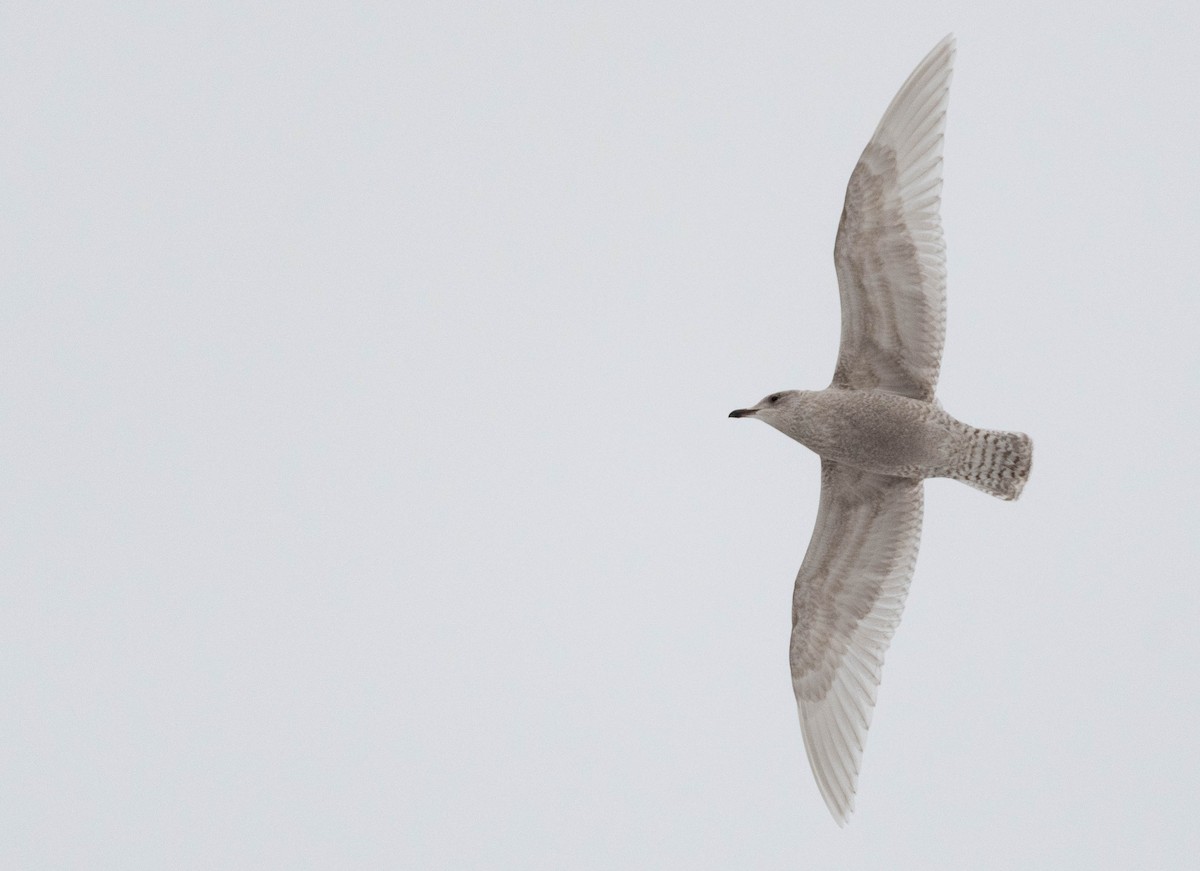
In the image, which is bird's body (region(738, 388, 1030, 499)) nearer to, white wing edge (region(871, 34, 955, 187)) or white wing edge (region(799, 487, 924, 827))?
white wing edge (region(799, 487, 924, 827))

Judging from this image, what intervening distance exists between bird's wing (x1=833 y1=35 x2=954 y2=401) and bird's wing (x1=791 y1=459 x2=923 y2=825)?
820mm

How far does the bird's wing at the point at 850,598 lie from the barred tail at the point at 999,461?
538 mm

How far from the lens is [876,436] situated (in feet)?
29.5

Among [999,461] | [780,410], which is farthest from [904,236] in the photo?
[999,461]

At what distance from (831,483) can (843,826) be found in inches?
90.5

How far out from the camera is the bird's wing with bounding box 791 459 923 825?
31.1ft

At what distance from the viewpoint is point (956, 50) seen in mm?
8742

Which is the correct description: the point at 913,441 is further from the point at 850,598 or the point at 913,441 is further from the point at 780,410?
the point at 850,598

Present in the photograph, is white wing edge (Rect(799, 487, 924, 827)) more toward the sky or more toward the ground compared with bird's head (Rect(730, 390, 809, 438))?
more toward the ground

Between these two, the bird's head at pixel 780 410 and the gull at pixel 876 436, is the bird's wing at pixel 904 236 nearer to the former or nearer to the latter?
the gull at pixel 876 436

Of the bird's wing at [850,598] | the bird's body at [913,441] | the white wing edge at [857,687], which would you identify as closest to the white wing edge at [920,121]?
the bird's body at [913,441]

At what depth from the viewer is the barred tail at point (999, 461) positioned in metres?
8.87

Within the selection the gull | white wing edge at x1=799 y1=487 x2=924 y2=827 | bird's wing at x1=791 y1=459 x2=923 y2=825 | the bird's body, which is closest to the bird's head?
the gull

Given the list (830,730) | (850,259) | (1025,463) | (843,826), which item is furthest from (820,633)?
(850,259)
